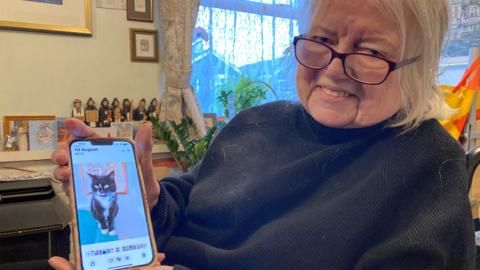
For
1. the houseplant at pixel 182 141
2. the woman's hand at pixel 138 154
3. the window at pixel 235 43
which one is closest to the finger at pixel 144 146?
the woman's hand at pixel 138 154

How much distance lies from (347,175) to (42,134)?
1.34 metres

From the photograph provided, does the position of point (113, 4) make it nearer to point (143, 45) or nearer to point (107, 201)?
point (143, 45)

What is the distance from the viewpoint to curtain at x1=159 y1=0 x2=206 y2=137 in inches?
71.1

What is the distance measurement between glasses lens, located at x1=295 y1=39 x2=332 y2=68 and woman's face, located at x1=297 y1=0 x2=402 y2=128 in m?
0.01

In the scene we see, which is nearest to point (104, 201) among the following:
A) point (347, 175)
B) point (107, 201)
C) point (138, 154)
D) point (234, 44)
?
point (107, 201)

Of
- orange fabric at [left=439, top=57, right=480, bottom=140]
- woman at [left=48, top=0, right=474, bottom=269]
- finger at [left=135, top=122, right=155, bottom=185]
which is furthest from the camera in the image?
orange fabric at [left=439, top=57, right=480, bottom=140]

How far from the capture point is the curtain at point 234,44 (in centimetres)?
200

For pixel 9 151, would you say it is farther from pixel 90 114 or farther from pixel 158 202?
pixel 158 202

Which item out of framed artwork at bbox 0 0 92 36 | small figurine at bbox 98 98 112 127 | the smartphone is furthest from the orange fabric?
framed artwork at bbox 0 0 92 36

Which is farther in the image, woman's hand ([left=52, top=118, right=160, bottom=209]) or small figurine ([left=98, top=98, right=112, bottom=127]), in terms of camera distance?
small figurine ([left=98, top=98, right=112, bottom=127])

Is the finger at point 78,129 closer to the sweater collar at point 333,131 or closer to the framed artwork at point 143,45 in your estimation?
the sweater collar at point 333,131

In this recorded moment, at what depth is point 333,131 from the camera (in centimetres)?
73

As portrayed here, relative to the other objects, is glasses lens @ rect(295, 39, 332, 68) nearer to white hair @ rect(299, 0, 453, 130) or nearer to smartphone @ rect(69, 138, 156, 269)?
white hair @ rect(299, 0, 453, 130)

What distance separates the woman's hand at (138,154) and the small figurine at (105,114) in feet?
3.45
